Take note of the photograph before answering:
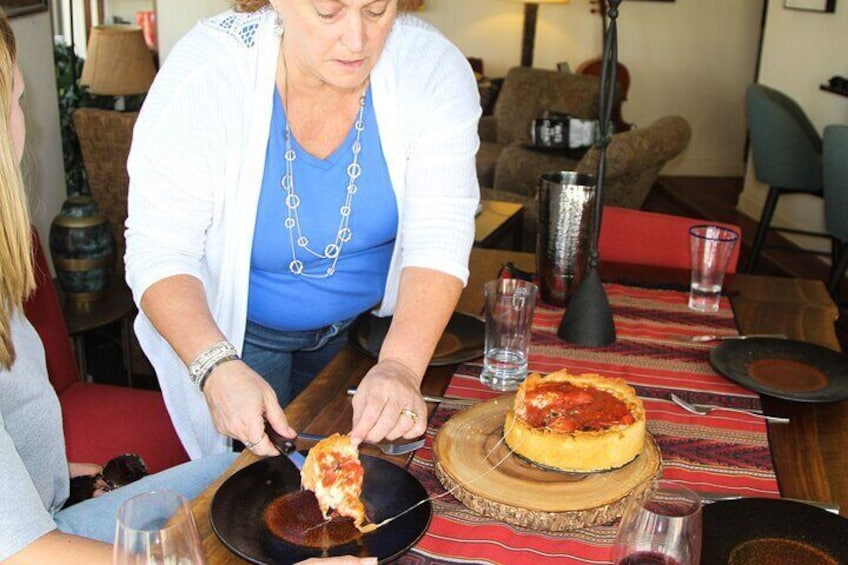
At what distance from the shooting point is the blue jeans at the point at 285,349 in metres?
1.84

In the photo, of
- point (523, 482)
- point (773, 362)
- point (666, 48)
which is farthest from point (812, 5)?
point (523, 482)

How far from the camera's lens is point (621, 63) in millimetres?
7688

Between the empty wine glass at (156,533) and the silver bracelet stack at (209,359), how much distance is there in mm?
389

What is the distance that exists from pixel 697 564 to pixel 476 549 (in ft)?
0.82

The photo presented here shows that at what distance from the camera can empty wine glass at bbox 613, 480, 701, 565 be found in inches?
38.2

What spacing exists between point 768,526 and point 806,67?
5.40m

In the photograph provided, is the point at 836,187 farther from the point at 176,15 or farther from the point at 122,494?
the point at 176,15

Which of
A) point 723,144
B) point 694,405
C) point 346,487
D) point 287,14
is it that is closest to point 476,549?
point 346,487

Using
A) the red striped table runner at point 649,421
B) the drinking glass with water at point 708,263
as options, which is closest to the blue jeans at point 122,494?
the red striped table runner at point 649,421

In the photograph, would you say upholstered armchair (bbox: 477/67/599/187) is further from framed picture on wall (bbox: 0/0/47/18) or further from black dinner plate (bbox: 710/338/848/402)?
black dinner plate (bbox: 710/338/848/402)

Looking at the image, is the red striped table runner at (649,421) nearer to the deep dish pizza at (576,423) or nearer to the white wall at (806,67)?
the deep dish pizza at (576,423)

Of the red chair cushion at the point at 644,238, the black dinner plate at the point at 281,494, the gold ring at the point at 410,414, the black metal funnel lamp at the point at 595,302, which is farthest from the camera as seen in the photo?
the red chair cushion at the point at 644,238

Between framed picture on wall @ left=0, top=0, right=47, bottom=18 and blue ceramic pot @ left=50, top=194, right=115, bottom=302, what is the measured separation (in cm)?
62

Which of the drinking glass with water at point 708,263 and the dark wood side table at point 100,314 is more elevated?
the drinking glass with water at point 708,263
